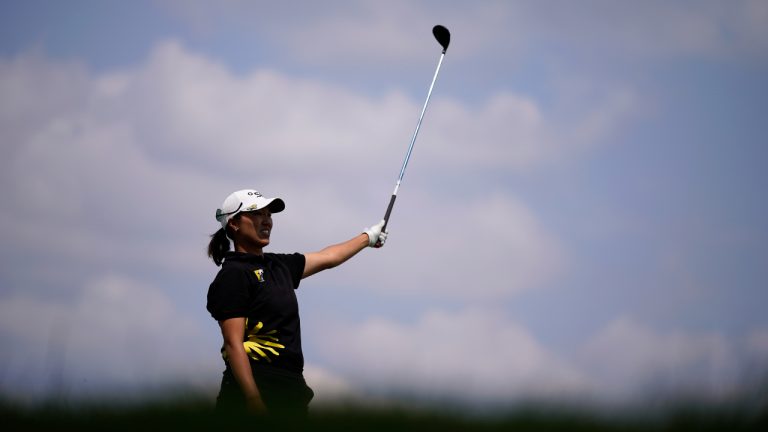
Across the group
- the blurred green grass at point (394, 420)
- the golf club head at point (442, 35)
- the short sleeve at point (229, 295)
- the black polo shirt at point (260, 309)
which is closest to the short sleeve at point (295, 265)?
the black polo shirt at point (260, 309)

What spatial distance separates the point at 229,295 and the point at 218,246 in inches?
43.6

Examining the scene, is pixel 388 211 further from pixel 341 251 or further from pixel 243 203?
pixel 243 203

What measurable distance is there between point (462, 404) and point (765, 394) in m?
1.84

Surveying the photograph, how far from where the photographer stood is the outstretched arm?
341 inches

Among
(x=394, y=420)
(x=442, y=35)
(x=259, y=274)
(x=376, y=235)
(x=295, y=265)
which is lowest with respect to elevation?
(x=394, y=420)

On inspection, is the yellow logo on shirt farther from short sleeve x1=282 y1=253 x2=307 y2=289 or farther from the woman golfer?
short sleeve x1=282 y1=253 x2=307 y2=289

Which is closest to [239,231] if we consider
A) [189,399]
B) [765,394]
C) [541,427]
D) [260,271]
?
[260,271]

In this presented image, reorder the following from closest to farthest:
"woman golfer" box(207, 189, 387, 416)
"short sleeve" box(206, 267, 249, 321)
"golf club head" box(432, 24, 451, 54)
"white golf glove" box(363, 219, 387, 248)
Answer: "woman golfer" box(207, 189, 387, 416) < "short sleeve" box(206, 267, 249, 321) < "white golf glove" box(363, 219, 387, 248) < "golf club head" box(432, 24, 451, 54)

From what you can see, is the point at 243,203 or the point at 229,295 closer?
the point at 229,295

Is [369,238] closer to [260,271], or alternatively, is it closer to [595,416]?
[260,271]

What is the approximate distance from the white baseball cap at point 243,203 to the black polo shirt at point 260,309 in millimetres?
490

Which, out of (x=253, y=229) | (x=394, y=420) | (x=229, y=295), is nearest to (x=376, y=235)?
(x=253, y=229)

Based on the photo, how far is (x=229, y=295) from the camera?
7.43 m

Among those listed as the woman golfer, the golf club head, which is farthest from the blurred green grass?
the golf club head
